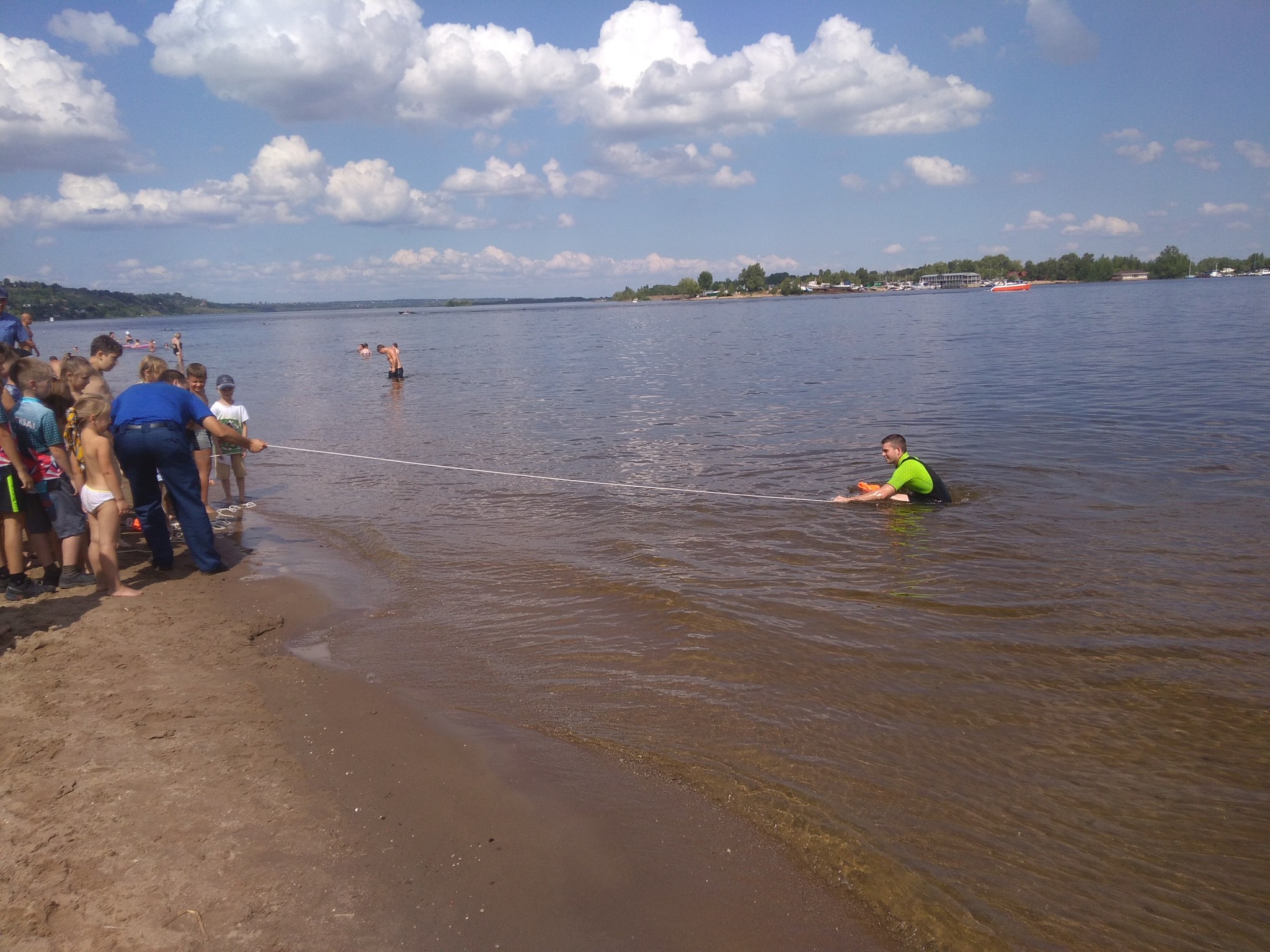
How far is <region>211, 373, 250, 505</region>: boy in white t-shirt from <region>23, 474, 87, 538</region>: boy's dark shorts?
3.47 metres

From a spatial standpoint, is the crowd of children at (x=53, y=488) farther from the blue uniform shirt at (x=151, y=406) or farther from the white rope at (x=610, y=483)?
the white rope at (x=610, y=483)

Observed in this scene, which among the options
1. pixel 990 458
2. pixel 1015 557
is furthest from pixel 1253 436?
pixel 1015 557

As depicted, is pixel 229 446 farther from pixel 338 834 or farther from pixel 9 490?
pixel 338 834

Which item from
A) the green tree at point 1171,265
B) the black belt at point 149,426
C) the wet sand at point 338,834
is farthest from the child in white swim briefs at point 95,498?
the green tree at point 1171,265

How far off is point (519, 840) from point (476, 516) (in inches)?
290

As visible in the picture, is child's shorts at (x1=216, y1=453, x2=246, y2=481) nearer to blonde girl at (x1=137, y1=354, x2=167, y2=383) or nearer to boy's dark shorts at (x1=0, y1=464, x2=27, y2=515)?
blonde girl at (x1=137, y1=354, x2=167, y2=383)

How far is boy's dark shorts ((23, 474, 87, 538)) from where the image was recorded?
743 centimetres

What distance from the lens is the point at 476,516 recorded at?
1111 centimetres

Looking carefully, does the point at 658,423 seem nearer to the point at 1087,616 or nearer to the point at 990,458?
the point at 990,458

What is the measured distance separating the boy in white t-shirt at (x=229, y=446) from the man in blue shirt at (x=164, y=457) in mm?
3115

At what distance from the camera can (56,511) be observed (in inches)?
297

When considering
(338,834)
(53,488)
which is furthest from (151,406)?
(338,834)

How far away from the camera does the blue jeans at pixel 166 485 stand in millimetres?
7754

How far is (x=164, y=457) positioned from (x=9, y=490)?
123 centimetres
